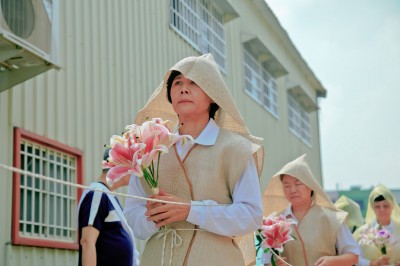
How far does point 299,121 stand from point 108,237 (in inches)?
616

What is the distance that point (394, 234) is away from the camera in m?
8.45

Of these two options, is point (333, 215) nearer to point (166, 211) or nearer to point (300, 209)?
point (300, 209)

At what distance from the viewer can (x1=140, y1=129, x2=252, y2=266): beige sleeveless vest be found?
3432mm

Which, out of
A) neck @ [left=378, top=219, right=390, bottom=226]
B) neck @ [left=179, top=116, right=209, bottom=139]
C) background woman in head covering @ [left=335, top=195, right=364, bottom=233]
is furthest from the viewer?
background woman in head covering @ [left=335, top=195, right=364, bottom=233]

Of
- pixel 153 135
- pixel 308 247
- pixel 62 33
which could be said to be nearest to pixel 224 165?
pixel 153 135

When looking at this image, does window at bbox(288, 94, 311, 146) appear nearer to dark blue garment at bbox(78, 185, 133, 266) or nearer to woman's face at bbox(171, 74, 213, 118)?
dark blue garment at bbox(78, 185, 133, 266)

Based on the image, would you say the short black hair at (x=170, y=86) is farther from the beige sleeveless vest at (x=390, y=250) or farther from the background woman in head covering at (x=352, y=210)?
the background woman in head covering at (x=352, y=210)

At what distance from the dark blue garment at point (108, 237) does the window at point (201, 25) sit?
597 centimetres

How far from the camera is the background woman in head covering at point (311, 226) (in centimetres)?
587

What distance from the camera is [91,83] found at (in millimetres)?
8102

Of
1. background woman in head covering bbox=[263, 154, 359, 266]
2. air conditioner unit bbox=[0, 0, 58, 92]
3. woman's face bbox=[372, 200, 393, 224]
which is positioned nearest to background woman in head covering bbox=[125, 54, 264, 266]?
background woman in head covering bbox=[263, 154, 359, 266]

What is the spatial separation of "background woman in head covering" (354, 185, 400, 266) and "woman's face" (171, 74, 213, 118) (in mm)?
4838

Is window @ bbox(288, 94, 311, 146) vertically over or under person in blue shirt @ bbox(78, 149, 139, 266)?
over

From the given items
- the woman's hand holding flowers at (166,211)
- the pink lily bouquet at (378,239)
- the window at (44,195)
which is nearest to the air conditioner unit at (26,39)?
the window at (44,195)
